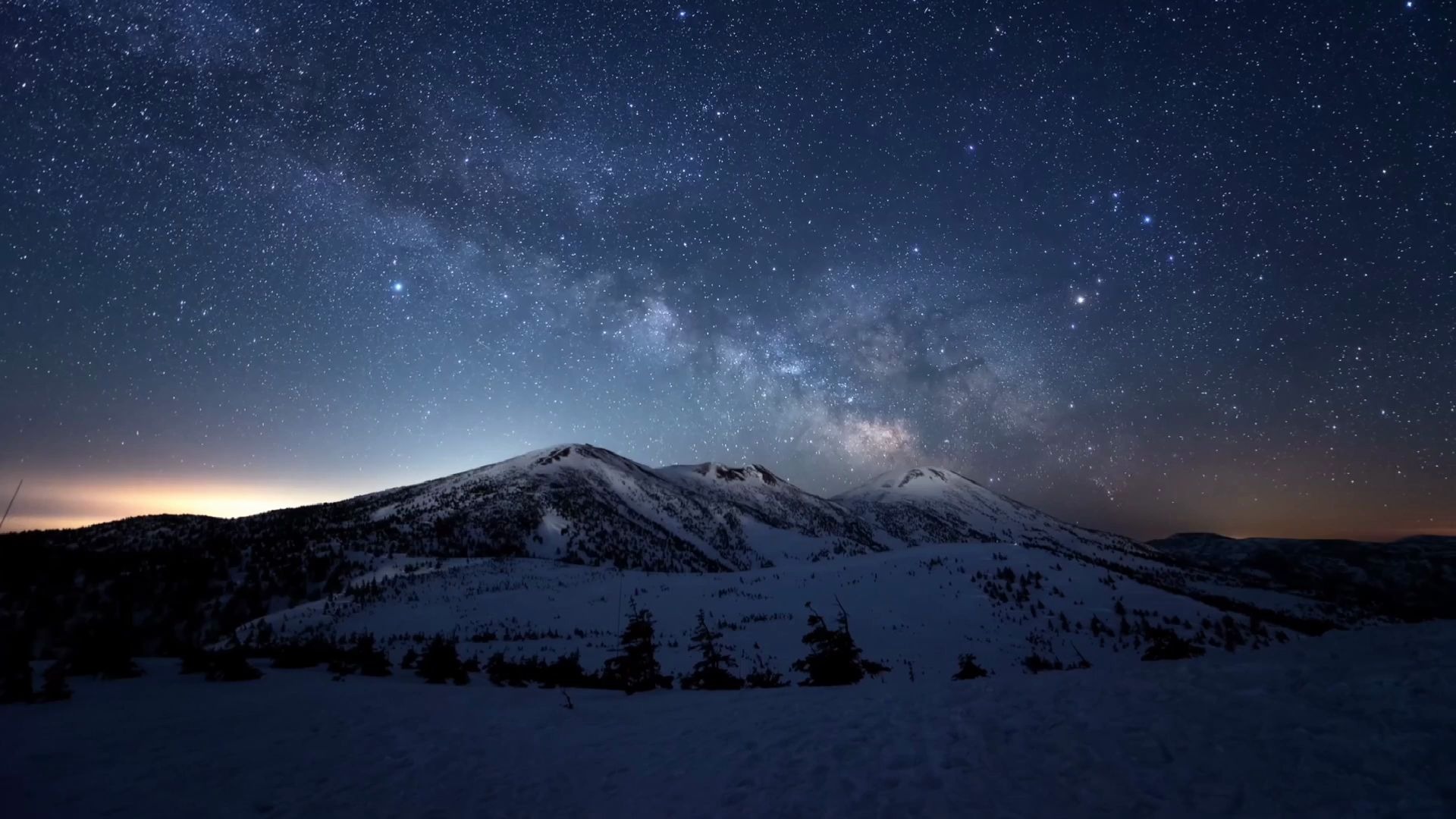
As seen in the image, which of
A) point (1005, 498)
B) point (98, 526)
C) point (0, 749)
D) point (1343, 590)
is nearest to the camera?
point (0, 749)

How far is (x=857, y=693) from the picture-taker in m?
7.82

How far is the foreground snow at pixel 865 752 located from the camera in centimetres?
364

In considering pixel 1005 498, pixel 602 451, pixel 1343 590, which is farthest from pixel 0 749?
pixel 1005 498

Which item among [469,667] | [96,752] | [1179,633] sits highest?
[96,752]

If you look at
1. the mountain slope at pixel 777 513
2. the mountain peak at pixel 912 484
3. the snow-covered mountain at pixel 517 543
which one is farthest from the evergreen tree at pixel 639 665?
the mountain peak at pixel 912 484

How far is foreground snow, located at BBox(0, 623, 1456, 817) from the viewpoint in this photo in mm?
3641

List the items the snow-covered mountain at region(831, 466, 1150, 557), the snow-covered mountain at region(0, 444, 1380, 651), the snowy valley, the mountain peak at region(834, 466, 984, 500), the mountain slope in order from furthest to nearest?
1. the mountain peak at region(834, 466, 984, 500)
2. the snow-covered mountain at region(831, 466, 1150, 557)
3. the mountain slope
4. the snow-covered mountain at region(0, 444, 1380, 651)
5. the snowy valley

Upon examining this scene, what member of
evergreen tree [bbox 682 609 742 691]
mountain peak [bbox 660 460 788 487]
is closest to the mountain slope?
mountain peak [bbox 660 460 788 487]

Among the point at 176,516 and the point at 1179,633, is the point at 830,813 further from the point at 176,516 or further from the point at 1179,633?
the point at 176,516

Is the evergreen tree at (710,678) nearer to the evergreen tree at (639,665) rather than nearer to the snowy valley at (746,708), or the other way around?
the evergreen tree at (639,665)

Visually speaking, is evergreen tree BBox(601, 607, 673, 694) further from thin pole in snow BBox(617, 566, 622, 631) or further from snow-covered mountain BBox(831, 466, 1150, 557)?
snow-covered mountain BBox(831, 466, 1150, 557)

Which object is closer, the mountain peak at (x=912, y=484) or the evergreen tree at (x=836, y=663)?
the evergreen tree at (x=836, y=663)

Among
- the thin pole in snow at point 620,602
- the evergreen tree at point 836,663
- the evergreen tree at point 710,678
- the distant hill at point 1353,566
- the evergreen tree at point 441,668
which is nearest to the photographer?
the evergreen tree at point 836,663

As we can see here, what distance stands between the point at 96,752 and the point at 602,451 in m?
112
